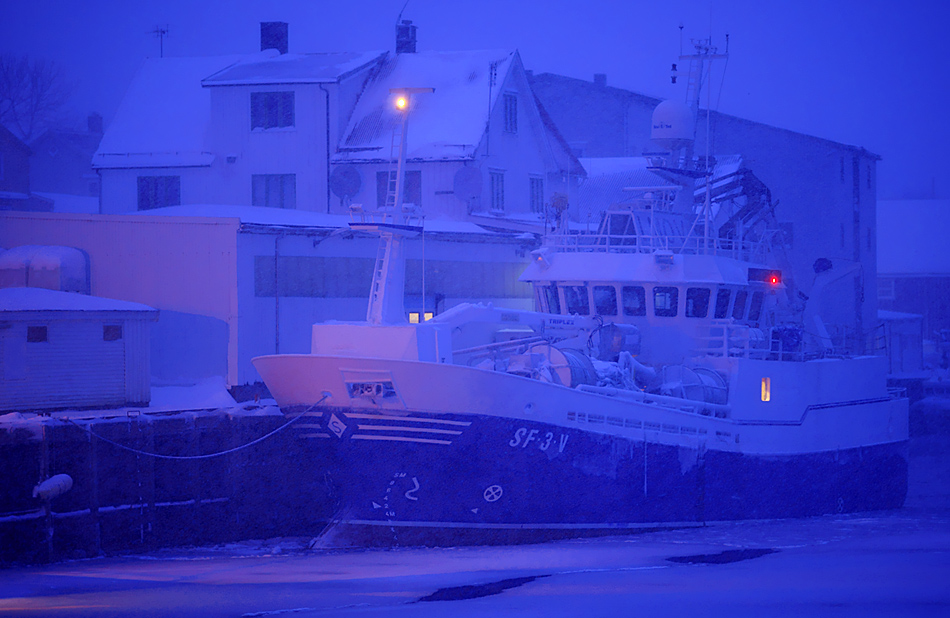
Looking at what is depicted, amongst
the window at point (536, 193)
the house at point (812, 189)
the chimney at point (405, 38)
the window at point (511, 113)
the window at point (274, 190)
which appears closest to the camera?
the window at point (274, 190)

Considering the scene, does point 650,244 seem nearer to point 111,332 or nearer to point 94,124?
point 111,332

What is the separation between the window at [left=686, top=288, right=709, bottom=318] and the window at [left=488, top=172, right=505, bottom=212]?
1235 centimetres

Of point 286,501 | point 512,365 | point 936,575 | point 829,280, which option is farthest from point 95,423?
point 829,280

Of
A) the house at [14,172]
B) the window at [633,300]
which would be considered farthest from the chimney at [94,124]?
the window at [633,300]

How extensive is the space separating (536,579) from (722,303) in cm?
927

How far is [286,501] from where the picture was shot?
58.9 ft

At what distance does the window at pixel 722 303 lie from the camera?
19.1 metres

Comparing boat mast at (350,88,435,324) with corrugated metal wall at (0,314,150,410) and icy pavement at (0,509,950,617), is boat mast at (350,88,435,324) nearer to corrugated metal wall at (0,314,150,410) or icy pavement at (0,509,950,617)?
icy pavement at (0,509,950,617)

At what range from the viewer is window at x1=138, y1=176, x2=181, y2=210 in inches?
1240

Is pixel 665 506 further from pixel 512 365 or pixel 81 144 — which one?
pixel 81 144

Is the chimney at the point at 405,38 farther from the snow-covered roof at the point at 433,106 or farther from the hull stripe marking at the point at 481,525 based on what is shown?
the hull stripe marking at the point at 481,525

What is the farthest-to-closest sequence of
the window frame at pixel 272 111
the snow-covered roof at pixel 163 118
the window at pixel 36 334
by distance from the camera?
the snow-covered roof at pixel 163 118
the window frame at pixel 272 111
the window at pixel 36 334

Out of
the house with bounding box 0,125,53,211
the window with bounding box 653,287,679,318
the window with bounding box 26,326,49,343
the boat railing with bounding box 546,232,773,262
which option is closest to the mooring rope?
the window with bounding box 26,326,49,343

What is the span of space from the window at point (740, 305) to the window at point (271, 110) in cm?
1650
